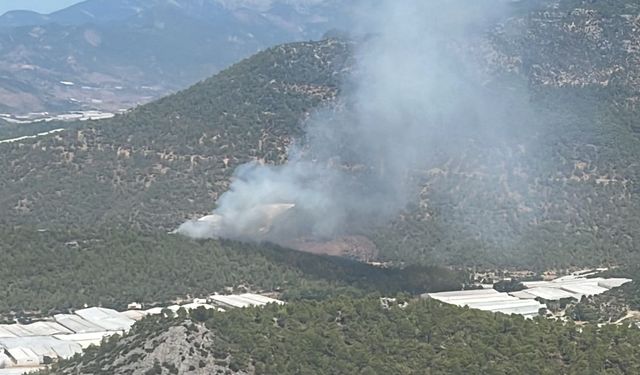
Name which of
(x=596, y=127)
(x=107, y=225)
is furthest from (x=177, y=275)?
(x=596, y=127)

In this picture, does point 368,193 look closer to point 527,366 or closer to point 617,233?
point 617,233

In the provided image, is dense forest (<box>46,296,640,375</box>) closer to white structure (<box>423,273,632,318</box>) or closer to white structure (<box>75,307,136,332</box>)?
white structure (<box>75,307,136,332</box>)

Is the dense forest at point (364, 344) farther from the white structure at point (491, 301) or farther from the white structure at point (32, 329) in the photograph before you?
the white structure at point (32, 329)

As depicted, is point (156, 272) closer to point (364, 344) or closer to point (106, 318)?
point (106, 318)

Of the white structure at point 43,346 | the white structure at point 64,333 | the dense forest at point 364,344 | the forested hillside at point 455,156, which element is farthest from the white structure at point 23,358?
the forested hillside at point 455,156

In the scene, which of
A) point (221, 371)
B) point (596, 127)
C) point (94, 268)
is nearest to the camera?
point (221, 371)

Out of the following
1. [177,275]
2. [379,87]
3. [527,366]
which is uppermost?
[379,87]

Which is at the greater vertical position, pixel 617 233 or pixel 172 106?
pixel 172 106

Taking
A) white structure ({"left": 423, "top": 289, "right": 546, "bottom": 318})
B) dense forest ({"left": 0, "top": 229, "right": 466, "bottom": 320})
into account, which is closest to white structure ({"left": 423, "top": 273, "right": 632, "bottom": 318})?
white structure ({"left": 423, "top": 289, "right": 546, "bottom": 318})
